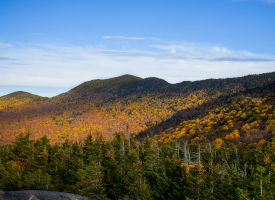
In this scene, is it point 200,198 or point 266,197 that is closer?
point 266,197

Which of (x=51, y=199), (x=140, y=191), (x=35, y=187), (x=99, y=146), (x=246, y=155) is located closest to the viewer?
(x=51, y=199)

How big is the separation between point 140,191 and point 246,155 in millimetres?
34082

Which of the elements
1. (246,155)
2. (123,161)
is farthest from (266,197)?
(246,155)

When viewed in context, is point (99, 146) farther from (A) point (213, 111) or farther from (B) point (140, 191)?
(A) point (213, 111)

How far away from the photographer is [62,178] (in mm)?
33844

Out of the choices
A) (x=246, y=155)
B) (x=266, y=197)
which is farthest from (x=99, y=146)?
(x=246, y=155)

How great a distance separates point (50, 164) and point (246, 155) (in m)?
41.7

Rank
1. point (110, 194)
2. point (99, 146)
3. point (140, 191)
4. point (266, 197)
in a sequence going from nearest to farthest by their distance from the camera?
point (266, 197) → point (140, 191) → point (110, 194) → point (99, 146)

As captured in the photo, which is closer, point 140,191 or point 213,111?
point 140,191

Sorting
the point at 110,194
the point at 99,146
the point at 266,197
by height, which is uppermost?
the point at 266,197

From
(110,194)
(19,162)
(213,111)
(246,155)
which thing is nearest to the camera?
(110,194)

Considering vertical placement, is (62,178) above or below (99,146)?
below

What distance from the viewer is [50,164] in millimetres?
35438

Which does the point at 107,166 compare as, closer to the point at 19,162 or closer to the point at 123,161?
the point at 123,161
